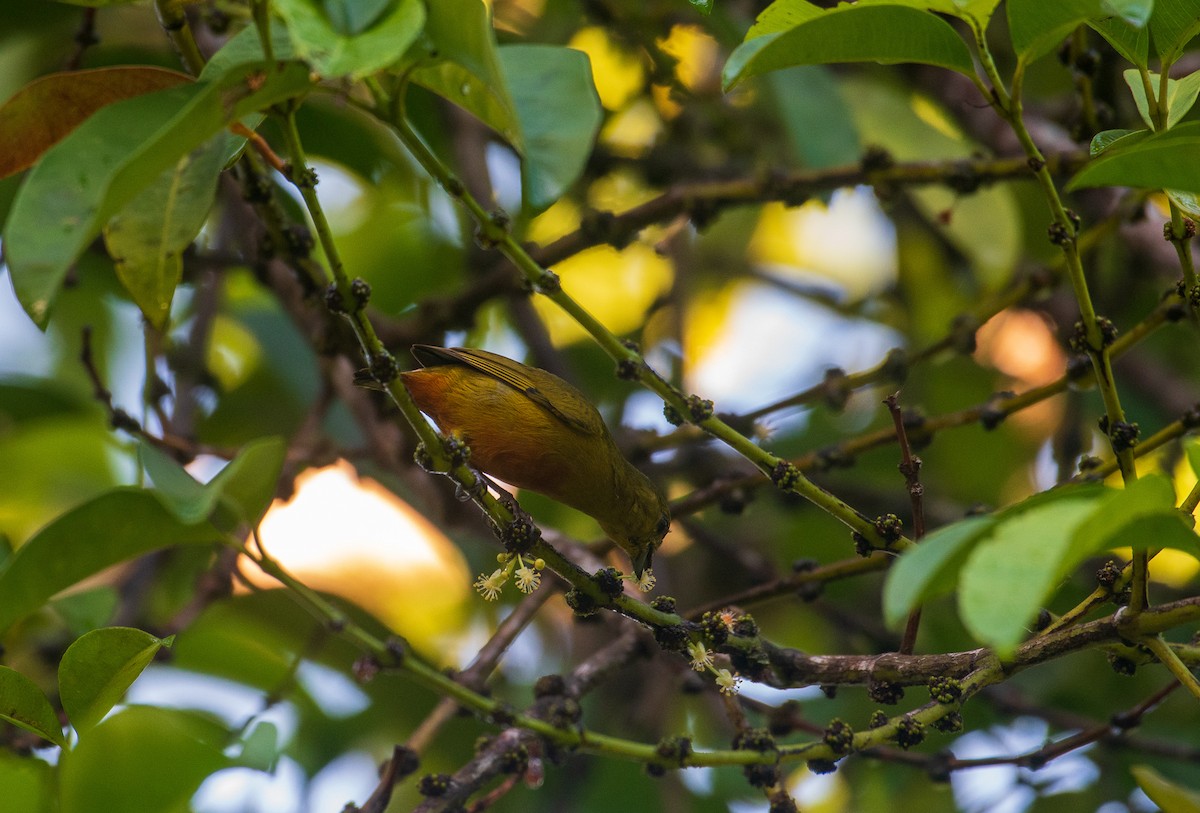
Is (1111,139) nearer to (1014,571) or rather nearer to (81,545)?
(1014,571)

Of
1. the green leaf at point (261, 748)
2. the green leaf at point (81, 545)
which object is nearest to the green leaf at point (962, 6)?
the green leaf at point (81, 545)

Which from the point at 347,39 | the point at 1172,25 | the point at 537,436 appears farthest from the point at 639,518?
the point at 347,39

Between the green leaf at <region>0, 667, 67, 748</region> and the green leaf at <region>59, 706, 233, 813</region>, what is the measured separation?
0.18 m

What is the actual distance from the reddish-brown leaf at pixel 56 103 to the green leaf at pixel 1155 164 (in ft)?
4.27

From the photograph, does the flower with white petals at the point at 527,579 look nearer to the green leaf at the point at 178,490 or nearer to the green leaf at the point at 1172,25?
the green leaf at the point at 178,490

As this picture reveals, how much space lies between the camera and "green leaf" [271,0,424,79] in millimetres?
1228

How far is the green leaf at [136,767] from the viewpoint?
2.01 meters

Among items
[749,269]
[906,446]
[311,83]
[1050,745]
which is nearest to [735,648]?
[906,446]

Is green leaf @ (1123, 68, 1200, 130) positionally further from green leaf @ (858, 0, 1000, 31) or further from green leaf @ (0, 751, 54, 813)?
green leaf @ (0, 751, 54, 813)

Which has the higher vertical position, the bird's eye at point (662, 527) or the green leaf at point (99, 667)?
the bird's eye at point (662, 527)

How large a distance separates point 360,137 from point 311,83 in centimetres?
246

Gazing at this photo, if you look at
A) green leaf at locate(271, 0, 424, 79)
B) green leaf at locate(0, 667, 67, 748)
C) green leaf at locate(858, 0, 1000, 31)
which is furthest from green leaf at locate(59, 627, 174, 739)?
green leaf at locate(858, 0, 1000, 31)

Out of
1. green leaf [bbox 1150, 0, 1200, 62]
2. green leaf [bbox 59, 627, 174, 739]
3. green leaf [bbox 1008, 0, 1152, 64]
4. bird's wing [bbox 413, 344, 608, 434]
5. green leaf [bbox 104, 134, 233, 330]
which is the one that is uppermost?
bird's wing [bbox 413, 344, 608, 434]

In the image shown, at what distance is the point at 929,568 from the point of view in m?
1.07
